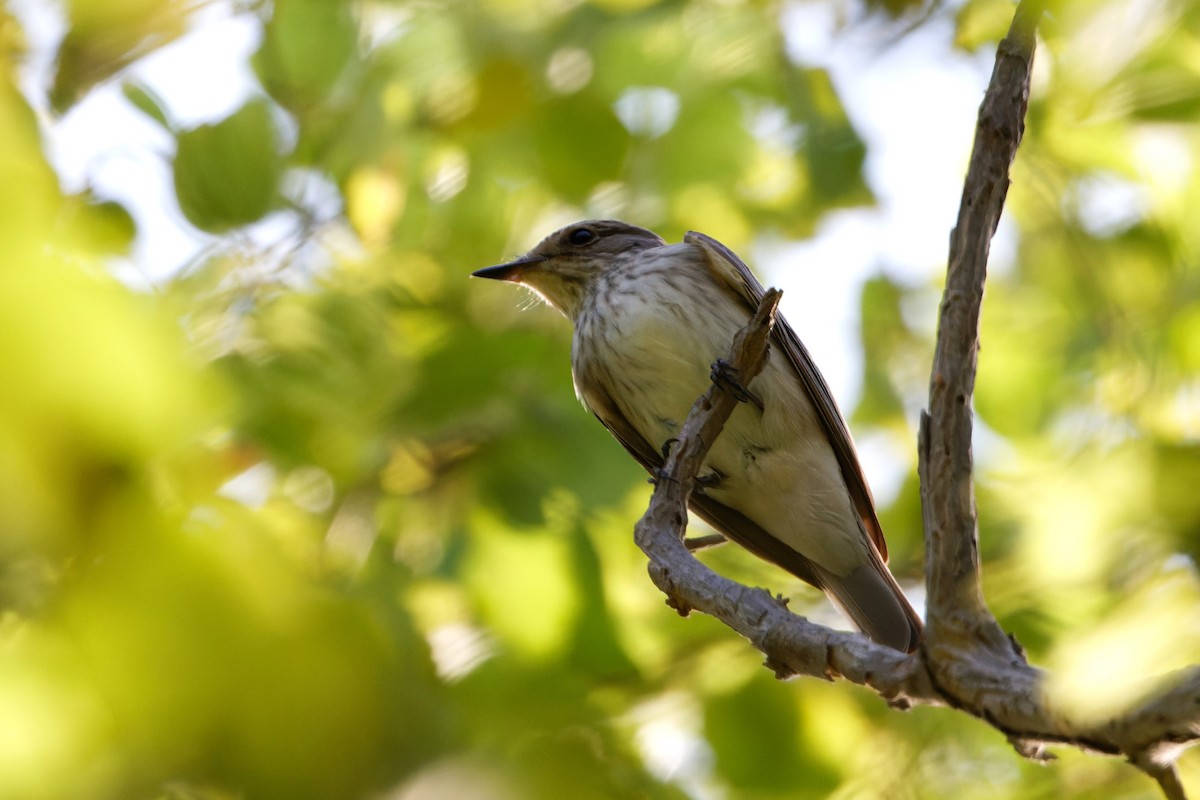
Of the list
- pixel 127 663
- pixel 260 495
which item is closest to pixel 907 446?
pixel 260 495

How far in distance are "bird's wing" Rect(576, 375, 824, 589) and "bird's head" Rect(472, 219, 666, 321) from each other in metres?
0.55

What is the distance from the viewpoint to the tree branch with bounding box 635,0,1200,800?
1447 millimetres

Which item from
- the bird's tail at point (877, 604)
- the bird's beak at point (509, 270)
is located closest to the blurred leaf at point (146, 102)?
the bird's beak at point (509, 270)

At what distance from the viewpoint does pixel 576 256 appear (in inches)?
189

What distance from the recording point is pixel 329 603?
2561 millimetres

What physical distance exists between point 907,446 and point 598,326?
1.33 meters

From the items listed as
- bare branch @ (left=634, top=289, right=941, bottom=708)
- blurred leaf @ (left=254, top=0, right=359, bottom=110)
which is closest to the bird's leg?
bare branch @ (left=634, top=289, right=941, bottom=708)

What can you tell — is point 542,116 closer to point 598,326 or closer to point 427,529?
point 598,326

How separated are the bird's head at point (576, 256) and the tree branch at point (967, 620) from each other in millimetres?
2505

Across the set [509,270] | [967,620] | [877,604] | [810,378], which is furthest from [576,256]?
[967,620]

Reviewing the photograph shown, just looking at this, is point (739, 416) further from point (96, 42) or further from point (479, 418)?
point (96, 42)

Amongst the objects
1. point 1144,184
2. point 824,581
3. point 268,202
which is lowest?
point 824,581

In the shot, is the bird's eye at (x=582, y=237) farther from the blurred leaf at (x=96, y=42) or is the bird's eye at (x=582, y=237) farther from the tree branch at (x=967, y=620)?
the tree branch at (x=967, y=620)

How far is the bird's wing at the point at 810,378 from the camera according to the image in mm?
4191
